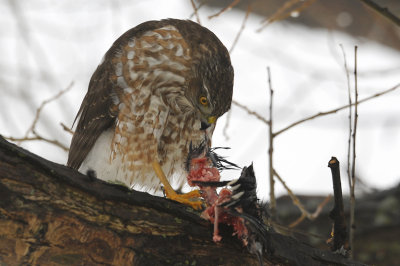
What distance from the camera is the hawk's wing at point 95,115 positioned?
12.2 ft

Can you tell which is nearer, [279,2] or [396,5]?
[396,5]

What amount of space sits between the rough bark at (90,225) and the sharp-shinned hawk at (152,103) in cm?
109

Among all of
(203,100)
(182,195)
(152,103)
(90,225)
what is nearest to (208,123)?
(203,100)

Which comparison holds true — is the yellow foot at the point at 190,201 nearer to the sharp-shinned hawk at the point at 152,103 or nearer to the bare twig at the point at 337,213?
the sharp-shinned hawk at the point at 152,103

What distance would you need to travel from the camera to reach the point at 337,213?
8.05 feet

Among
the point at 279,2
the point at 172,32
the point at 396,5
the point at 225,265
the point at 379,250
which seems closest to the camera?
the point at 225,265

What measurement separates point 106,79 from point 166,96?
476 mm

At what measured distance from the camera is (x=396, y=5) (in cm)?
655

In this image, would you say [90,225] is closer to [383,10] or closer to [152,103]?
[152,103]

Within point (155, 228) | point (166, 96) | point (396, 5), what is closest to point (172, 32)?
point (166, 96)

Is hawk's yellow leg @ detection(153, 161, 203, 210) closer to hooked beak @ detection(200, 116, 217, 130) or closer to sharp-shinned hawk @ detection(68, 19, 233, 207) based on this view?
sharp-shinned hawk @ detection(68, 19, 233, 207)

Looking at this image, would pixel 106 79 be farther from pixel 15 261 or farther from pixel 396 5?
pixel 396 5

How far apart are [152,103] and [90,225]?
58.9 inches

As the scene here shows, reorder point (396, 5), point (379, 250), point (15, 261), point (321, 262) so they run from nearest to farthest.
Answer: point (15, 261) < point (321, 262) < point (379, 250) < point (396, 5)
